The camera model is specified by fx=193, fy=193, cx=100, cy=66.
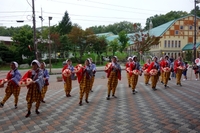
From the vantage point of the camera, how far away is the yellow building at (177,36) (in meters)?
44.6

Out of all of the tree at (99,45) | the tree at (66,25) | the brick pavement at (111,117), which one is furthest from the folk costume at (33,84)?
the tree at (66,25)

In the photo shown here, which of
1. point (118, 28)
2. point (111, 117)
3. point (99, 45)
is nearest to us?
point (111, 117)

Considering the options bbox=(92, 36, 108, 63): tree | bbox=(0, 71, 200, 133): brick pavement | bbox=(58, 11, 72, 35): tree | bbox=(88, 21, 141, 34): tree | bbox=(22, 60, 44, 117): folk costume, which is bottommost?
bbox=(0, 71, 200, 133): brick pavement

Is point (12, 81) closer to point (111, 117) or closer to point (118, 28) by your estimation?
point (111, 117)

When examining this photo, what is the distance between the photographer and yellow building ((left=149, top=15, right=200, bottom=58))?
4459cm

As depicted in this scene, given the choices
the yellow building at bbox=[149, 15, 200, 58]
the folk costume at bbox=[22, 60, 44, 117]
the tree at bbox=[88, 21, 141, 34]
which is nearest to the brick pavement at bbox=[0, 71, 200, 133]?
the folk costume at bbox=[22, 60, 44, 117]

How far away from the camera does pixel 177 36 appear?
1807 inches

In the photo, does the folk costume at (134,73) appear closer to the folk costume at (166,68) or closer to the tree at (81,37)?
A: the folk costume at (166,68)

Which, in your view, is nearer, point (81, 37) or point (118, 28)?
point (81, 37)

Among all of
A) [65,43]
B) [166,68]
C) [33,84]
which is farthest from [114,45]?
[33,84]

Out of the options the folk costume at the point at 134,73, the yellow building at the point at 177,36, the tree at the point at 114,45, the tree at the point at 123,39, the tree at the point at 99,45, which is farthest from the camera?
the yellow building at the point at 177,36

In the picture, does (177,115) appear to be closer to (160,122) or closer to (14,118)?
(160,122)

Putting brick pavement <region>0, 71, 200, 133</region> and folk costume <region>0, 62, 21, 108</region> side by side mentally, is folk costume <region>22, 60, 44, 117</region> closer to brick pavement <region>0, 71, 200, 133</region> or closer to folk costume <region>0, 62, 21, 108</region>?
brick pavement <region>0, 71, 200, 133</region>

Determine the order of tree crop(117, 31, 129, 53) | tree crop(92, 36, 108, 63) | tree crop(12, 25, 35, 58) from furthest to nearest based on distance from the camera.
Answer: tree crop(117, 31, 129, 53) < tree crop(92, 36, 108, 63) < tree crop(12, 25, 35, 58)
